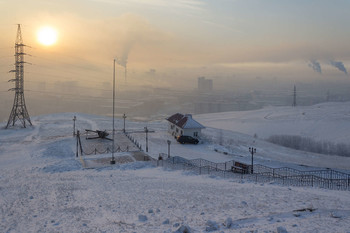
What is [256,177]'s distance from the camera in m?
18.0

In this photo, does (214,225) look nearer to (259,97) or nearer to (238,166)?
(238,166)

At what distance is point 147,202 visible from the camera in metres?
13.1

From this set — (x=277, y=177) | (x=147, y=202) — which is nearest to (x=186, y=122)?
(x=277, y=177)

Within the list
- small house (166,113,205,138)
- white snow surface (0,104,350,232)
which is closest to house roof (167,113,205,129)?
small house (166,113,205,138)

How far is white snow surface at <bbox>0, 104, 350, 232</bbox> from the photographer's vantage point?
9.94 metres

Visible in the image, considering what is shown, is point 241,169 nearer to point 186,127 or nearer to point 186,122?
point 186,127

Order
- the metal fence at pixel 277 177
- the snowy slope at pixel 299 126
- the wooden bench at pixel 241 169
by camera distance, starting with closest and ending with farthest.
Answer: the metal fence at pixel 277 177 → the wooden bench at pixel 241 169 → the snowy slope at pixel 299 126

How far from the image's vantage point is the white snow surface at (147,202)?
9.94 meters

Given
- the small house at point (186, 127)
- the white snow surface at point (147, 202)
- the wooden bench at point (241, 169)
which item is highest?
the small house at point (186, 127)

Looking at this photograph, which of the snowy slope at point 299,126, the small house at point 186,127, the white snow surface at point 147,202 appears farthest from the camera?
the snowy slope at point 299,126

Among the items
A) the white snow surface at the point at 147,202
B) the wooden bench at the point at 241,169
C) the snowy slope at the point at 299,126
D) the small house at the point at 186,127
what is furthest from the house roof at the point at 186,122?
the snowy slope at the point at 299,126

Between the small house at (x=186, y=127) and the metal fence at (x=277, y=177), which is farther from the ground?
the small house at (x=186, y=127)

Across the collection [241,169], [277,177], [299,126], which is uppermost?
[299,126]

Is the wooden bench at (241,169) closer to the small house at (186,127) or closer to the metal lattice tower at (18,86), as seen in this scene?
the small house at (186,127)
